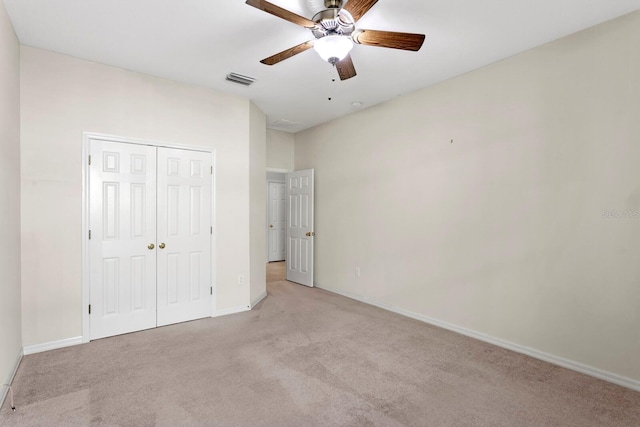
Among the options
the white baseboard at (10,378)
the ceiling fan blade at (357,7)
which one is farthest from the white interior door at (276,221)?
the ceiling fan blade at (357,7)

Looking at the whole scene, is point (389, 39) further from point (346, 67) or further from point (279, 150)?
point (279, 150)

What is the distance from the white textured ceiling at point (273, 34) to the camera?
2.38 meters

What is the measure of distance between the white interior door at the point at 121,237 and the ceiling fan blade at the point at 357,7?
266 centimetres

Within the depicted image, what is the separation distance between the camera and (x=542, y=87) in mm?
2951

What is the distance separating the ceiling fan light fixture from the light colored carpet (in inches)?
93.8

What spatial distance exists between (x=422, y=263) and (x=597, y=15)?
2708mm

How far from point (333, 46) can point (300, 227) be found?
3891 millimetres

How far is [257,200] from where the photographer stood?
4.71 metres

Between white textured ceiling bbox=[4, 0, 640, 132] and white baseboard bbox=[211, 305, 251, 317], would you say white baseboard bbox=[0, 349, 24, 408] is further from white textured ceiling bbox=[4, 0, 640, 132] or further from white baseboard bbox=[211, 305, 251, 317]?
white textured ceiling bbox=[4, 0, 640, 132]

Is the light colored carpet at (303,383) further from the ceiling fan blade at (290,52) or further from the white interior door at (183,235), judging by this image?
the ceiling fan blade at (290,52)

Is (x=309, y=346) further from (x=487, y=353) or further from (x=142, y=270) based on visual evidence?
(x=142, y=270)

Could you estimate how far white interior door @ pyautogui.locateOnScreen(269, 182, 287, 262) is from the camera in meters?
8.20

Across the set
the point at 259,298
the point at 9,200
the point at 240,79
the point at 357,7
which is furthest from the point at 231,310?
the point at 357,7

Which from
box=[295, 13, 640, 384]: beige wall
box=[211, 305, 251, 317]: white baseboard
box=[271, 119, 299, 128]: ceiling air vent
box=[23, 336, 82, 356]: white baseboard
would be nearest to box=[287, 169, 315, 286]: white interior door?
box=[271, 119, 299, 128]: ceiling air vent
